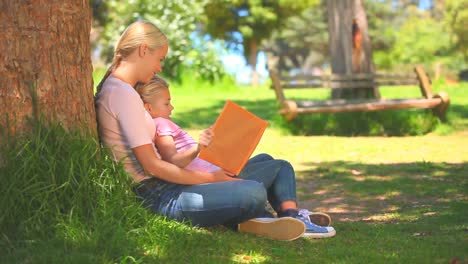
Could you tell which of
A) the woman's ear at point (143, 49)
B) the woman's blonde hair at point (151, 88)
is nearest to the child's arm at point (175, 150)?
the woman's blonde hair at point (151, 88)

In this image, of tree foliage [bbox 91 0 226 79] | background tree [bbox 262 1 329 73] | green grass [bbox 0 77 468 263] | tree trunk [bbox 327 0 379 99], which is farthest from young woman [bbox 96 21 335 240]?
background tree [bbox 262 1 329 73]

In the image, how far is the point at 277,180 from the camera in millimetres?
4793

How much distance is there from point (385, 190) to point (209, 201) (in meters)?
3.09

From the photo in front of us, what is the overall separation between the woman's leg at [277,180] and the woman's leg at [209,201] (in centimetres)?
36

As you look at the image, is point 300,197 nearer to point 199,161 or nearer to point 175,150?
point 199,161

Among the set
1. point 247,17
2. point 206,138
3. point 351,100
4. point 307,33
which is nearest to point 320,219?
point 206,138

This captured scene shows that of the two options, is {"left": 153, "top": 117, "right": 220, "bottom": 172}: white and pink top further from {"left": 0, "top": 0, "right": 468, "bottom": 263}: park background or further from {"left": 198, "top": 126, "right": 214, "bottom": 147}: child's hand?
{"left": 0, "top": 0, "right": 468, "bottom": 263}: park background

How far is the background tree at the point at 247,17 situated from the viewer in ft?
99.1

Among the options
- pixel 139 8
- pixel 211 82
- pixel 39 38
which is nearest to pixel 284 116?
pixel 39 38

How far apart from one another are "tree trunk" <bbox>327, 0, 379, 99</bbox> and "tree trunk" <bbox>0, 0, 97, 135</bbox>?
353 inches

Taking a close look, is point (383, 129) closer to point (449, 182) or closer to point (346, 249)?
point (449, 182)

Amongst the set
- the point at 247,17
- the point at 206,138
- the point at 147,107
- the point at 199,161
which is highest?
the point at 147,107

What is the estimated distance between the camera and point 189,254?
3955 millimetres

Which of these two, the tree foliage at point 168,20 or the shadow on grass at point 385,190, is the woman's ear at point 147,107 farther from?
the tree foliage at point 168,20
